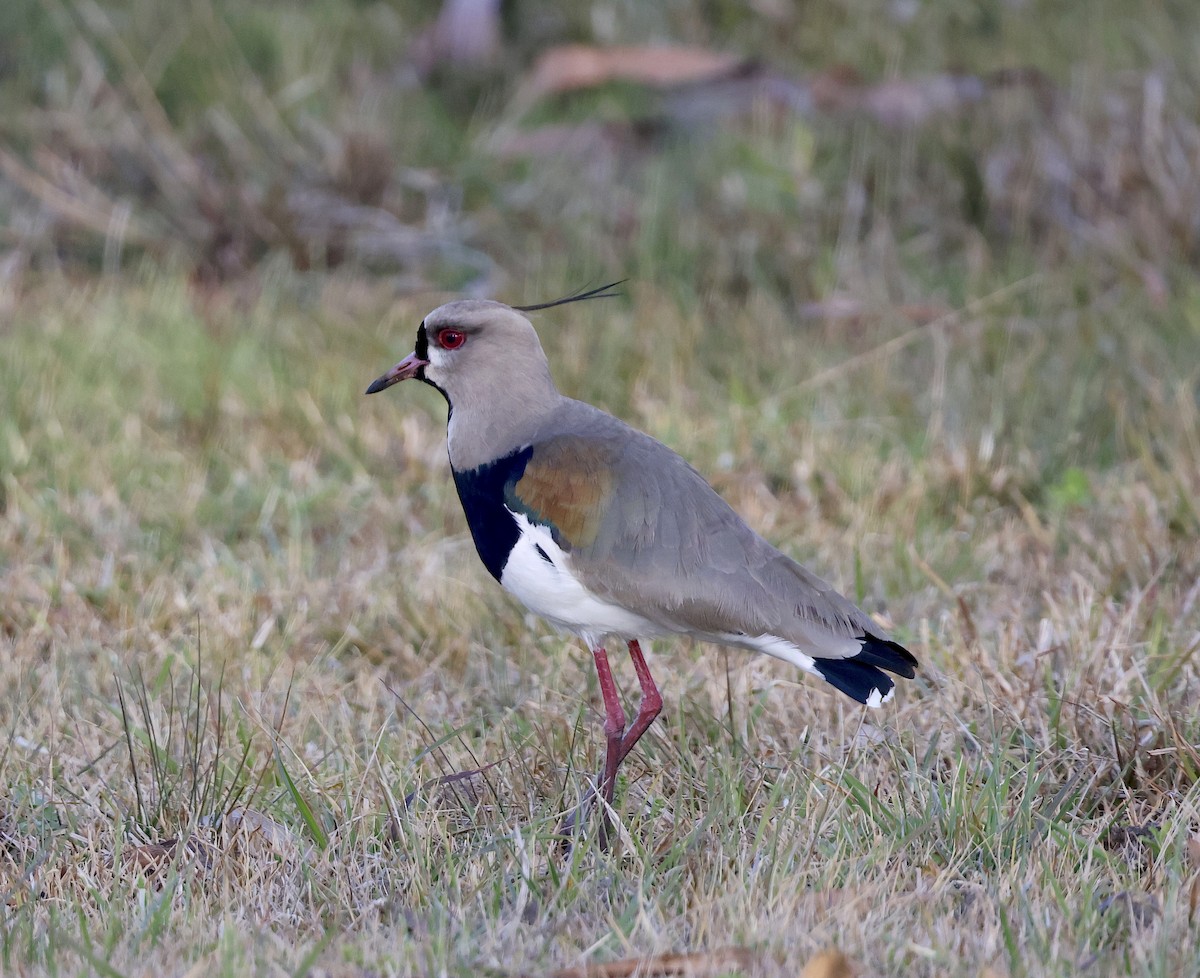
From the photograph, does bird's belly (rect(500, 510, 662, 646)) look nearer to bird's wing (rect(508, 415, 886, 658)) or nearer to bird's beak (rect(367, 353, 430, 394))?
bird's wing (rect(508, 415, 886, 658))

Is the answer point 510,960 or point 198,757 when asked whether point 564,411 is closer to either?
point 198,757

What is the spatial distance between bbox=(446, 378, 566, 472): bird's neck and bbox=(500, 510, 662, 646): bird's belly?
0.72ft

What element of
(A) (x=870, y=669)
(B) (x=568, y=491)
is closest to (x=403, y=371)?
(B) (x=568, y=491)

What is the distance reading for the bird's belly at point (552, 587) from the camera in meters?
3.07

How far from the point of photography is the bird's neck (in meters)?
3.29

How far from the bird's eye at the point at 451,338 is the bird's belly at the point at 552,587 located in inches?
17.9

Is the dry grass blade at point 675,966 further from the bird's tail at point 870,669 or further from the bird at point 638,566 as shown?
the bird's tail at point 870,669

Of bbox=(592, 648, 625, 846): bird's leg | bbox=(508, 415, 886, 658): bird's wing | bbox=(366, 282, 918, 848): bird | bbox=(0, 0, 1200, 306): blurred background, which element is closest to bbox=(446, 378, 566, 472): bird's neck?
bbox=(366, 282, 918, 848): bird

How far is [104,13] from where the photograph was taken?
757 centimetres

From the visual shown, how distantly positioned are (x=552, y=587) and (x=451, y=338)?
623 mm

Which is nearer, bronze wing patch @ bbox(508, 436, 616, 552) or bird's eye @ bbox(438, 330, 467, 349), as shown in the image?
bronze wing patch @ bbox(508, 436, 616, 552)

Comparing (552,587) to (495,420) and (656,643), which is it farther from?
(656,643)

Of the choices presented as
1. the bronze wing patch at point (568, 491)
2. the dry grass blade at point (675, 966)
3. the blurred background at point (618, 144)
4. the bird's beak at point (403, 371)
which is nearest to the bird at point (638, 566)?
the bronze wing patch at point (568, 491)

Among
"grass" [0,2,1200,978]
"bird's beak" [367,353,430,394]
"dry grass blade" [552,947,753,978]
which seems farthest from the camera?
"bird's beak" [367,353,430,394]
